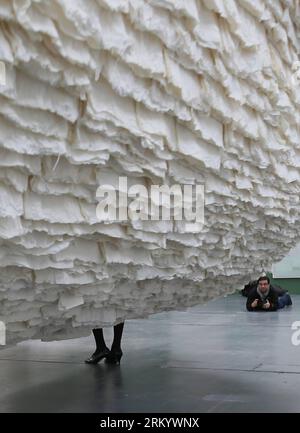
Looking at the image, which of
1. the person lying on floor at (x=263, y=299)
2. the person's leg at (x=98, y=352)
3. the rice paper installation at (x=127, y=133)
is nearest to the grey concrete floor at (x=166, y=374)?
the person's leg at (x=98, y=352)

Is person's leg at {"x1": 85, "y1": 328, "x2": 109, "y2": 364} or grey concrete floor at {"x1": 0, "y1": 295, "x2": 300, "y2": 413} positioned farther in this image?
person's leg at {"x1": 85, "y1": 328, "x2": 109, "y2": 364}

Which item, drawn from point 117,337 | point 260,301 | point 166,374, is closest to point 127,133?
point 166,374

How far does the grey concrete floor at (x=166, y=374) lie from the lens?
9.72 feet

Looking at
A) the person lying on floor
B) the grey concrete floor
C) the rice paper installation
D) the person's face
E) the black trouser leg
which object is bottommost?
the grey concrete floor

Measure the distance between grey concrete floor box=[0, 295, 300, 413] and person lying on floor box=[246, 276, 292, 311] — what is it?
1.25m

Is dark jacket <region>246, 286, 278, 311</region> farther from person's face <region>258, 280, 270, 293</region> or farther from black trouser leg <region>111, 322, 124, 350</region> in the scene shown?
black trouser leg <region>111, 322, 124, 350</region>

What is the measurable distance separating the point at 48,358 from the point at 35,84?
3.48 metres

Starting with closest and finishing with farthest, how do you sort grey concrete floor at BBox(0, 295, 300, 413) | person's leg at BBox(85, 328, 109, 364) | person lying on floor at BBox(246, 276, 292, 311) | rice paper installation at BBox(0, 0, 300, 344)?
rice paper installation at BBox(0, 0, 300, 344), grey concrete floor at BBox(0, 295, 300, 413), person's leg at BBox(85, 328, 109, 364), person lying on floor at BBox(246, 276, 292, 311)

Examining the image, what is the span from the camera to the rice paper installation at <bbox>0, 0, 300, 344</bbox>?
1005 mm

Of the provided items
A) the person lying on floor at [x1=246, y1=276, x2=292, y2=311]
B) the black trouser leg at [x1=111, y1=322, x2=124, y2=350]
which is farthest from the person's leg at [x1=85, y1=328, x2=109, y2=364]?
the person lying on floor at [x1=246, y1=276, x2=292, y2=311]

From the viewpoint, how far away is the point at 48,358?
4.27m

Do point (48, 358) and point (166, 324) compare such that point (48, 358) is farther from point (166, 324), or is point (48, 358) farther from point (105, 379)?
point (166, 324)

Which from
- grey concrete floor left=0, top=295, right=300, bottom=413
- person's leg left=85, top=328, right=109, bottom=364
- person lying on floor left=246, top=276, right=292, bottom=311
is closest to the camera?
grey concrete floor left=0, top=295, right=300, bottom=413

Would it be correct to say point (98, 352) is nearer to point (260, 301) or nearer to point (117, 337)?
point (117, 337)
